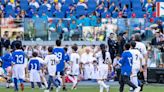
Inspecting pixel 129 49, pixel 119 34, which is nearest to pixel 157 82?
pixel 119 34

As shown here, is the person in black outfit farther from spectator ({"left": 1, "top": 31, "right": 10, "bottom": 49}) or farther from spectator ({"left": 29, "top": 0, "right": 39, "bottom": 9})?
spectator ({"left": 29, "top": 0, "right": 39, "bottom": 9})

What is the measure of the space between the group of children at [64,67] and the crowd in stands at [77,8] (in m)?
4.10

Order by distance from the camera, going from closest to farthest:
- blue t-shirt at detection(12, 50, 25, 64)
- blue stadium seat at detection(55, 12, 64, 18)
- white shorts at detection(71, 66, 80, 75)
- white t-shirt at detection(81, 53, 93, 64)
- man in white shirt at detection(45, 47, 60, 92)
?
man in white shirt at detection(45, 47, 60, 92) < blue t-shirt at detection(12, 50, 25, 64) < white shorts at detection(71, 66, 80, 75) < white t-shirt at detection(81, 53, 93, 64) < blue stadium seat at detection(55, 12, 64, 18)

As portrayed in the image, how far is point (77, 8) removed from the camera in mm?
33375

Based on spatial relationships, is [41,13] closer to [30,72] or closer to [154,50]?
[154,50]

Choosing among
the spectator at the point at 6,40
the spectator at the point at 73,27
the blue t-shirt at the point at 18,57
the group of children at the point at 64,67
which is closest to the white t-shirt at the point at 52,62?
the group of children at the point at 64,67

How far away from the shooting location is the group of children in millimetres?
19281

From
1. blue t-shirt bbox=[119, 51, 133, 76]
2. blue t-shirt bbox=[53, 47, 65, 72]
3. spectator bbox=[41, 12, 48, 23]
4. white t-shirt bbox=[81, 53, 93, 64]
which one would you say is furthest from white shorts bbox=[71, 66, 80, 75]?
blue t-shirt bbox=[119, 51, 133, 76]

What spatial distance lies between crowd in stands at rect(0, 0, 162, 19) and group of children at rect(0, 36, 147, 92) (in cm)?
410

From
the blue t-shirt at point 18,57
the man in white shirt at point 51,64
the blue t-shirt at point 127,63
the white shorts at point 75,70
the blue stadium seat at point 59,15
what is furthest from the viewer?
the blue stadium seat at point 59,15

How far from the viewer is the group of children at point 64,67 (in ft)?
63.3

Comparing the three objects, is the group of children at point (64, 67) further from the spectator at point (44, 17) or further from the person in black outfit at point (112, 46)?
the spectator at point (44, 17)

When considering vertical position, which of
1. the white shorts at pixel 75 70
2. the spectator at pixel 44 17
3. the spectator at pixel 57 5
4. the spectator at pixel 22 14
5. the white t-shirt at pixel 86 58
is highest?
the spectator at pixel 57 5

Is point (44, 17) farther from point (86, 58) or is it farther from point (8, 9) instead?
point (86, 58)
